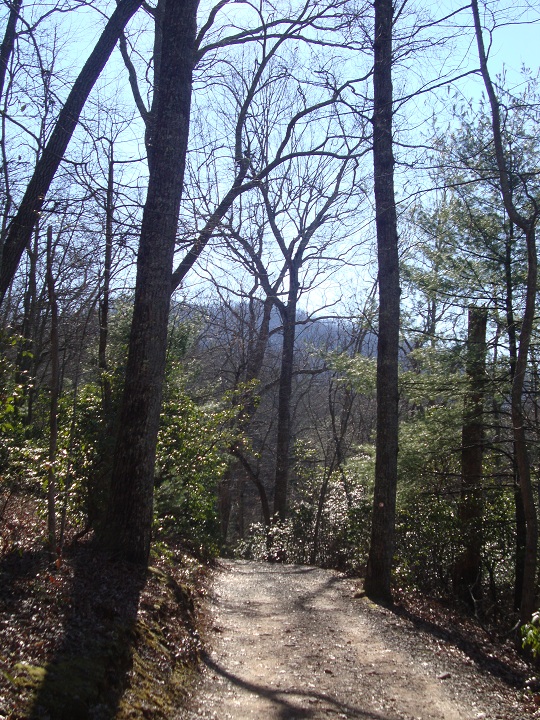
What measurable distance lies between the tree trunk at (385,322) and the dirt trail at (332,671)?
767 mm

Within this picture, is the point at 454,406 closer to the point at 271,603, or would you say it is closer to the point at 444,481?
the point at 444,481

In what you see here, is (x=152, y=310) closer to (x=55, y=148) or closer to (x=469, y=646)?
(x=55, y=148)

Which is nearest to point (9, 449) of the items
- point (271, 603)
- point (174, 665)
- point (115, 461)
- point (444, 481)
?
point (115, 461)

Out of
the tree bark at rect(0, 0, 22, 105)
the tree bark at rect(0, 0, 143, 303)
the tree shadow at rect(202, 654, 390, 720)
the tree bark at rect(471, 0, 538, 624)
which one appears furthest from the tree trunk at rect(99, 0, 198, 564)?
the tree bark at rect(471, 0, 538, 624)

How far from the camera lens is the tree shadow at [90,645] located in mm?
3316

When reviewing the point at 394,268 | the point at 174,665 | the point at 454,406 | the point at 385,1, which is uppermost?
the point at 385,1

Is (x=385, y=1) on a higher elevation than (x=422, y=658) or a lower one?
higher

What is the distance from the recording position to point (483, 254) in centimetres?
980

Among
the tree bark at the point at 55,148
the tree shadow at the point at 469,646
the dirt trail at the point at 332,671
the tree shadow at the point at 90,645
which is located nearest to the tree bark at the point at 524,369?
the tree shadow at the point at 469,646

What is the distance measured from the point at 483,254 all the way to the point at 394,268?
167 centimetres

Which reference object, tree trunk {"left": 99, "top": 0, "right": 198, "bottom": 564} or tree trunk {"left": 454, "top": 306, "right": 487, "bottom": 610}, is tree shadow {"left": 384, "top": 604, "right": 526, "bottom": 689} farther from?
tree trunk {"left": 99, "top": 0, "right": 198, "bottom": 564}

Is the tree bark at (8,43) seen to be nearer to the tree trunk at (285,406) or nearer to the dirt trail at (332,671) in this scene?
the dirt trail at (332,671)

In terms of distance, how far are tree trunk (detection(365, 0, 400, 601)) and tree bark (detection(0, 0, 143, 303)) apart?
4.18 metres

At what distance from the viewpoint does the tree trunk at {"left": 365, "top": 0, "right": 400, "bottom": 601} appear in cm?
887
